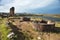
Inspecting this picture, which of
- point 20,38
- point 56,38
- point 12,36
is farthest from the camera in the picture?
point 56,38

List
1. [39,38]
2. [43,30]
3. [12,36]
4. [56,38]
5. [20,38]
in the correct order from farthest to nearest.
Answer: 1. [43,30]
2. [56,38]
3. [39,38]
4. [20,38]
5. [12,36]

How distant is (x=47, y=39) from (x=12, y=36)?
4.93m

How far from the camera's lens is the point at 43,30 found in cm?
2198

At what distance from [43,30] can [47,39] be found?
13.9 ft

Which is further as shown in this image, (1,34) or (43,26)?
(43,26)

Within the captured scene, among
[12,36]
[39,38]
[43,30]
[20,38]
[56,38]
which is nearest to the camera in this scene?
[12,36]

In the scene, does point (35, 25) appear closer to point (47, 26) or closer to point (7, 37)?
point (47, 26)

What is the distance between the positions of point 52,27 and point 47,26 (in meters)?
0.88

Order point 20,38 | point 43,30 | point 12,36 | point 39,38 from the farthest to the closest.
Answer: point 43,30 → point 39,38 → point 20,38 → point 12,36

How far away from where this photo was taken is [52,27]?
22.9 meters

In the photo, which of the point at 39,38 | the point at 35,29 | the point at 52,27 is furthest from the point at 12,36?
the point at 52,27

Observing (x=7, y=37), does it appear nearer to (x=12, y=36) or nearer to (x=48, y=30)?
(x=12, y=36)

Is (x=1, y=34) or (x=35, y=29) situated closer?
(x=1, y=34)

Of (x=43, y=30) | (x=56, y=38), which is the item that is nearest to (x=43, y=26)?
(x=43, y=30)
